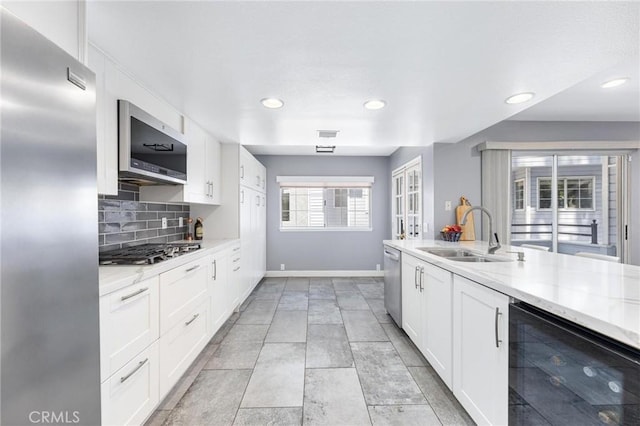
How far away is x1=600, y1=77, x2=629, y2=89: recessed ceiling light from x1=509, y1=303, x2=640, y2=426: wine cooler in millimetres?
2500

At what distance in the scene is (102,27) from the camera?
1.32 metres

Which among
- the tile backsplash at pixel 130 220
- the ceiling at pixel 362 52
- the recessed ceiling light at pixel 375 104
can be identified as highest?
the recessed ceiling light at pixel 375 104

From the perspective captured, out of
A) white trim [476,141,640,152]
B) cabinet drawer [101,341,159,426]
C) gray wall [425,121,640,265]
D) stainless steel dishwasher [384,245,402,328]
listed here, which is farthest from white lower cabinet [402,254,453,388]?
white trim [476,141,640,152]

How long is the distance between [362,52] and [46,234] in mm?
1546

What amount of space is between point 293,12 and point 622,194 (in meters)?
4.57

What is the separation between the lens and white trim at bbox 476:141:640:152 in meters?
3.49

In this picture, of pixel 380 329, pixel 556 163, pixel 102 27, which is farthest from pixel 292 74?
pixel 556 163

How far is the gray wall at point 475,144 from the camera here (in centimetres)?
358

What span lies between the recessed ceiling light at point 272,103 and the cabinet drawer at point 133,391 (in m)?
1.83

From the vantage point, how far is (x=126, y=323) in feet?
4.66

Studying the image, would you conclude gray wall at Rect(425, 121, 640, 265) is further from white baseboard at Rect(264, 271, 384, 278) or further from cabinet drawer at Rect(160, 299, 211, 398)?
cabinet drawer at Rect(160, 299, 211, 398)

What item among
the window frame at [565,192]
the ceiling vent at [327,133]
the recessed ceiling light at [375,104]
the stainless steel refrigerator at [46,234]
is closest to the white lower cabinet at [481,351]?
the recessed ceiling light at [375,104]

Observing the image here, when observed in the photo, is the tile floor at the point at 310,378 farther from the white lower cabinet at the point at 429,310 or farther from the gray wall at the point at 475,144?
the gray wall at the point at 475,144

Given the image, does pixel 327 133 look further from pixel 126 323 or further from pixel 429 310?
pixel 126 323
